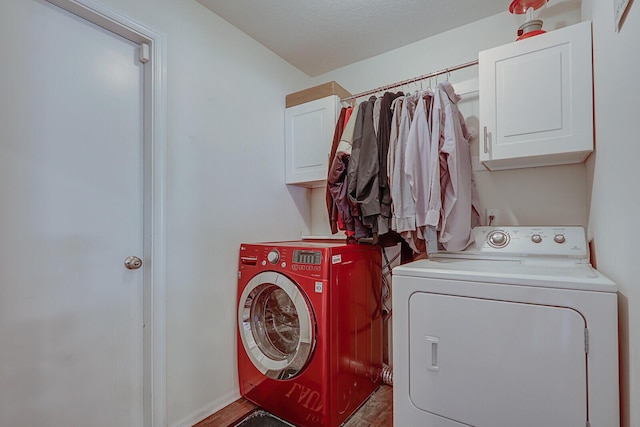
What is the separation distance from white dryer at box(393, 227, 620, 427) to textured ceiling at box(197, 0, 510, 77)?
1372 millimetres

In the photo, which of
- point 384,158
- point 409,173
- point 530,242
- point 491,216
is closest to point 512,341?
point 530,242

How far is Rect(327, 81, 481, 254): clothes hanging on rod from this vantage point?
1.40 metres

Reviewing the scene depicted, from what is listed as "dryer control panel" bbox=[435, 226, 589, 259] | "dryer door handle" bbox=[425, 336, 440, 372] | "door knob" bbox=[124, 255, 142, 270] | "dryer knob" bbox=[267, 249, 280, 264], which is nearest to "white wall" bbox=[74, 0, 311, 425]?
"door knob" bbox=[124, 255, 142, 270]

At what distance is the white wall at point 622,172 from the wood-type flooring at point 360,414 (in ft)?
3.51

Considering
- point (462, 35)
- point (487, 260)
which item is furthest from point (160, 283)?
point (462, 35)

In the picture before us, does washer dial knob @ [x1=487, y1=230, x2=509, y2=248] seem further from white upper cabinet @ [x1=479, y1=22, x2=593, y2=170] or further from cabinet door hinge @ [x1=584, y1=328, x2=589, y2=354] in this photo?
cabinet door hinge @ [x1=584, y1=328, x2=589, y2=354]

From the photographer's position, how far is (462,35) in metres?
1.87

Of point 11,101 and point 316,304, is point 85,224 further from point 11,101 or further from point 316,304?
point 316,304

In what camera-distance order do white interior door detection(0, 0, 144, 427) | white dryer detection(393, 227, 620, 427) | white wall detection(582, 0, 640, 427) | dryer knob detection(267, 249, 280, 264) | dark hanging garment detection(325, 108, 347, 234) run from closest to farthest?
white wall detection(582, 0, 640, 427) → white dryer detection(393, 227, 620, 427) → white interior door detection(0, 0, 144, 427) → dryer knob detection(267, 249, 280, 264) → dark hanging garment detection(325, 108, 347, 234)

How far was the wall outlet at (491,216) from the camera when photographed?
1711 millimetres

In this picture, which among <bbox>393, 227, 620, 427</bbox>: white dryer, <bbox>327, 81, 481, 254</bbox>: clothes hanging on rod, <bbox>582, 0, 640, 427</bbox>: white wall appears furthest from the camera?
<bbox>327, 81, 481, 254</bbox>: clothes hanging on rod

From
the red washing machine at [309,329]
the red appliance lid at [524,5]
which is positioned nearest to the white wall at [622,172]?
the red appliance lid at [524,5]

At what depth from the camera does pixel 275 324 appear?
1.81m

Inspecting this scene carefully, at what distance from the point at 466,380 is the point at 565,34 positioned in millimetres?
1482
